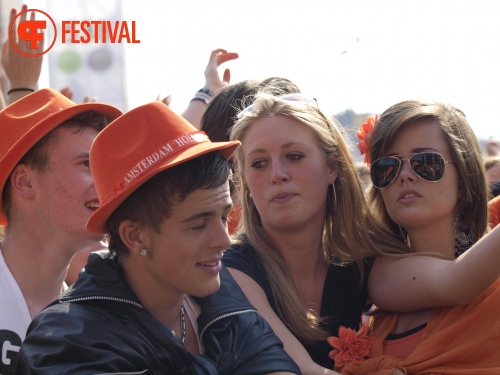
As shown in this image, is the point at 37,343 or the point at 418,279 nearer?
the point at 37,343

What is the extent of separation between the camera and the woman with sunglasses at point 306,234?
10.3 feet

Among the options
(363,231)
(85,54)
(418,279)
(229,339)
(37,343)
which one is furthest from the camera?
(85,54)

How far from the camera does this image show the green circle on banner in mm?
5766

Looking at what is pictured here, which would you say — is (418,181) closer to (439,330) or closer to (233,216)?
(439,330)

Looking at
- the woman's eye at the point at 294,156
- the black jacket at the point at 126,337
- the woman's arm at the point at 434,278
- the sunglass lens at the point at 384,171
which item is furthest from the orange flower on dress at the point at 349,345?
the woman's eye at the point at 294,156

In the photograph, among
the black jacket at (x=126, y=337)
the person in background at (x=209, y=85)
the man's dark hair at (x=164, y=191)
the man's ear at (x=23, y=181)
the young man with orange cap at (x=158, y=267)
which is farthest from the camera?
the person in background at (x=209, y=85)

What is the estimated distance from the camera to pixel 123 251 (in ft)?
8.50

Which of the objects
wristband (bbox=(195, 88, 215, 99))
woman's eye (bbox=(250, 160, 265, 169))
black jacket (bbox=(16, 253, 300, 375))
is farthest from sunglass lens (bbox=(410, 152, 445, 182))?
wristband (bbox=(195, 88, 215, 99))

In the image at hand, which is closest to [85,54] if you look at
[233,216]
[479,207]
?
[233,216]

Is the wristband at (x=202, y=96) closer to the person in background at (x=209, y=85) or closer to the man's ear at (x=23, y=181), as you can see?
the person in background at (x=209, y=85)

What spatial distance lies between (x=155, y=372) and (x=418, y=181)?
4.52ft

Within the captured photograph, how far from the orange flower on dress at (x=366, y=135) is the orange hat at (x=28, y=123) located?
3.66 ft

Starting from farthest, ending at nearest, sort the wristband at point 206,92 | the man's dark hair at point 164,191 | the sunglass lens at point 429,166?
the wristband at point 206,92 < the sunglass lens at point 429,166 < the man's dark hair at point 164,191

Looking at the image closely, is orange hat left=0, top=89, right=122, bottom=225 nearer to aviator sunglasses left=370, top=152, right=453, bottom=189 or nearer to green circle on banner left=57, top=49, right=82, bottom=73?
aviator sunglasses left=370, top=152, right=453, bottom=189
